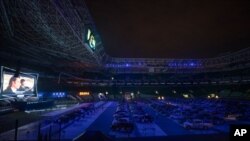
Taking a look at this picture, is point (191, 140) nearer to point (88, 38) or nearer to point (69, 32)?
point (88, 38)

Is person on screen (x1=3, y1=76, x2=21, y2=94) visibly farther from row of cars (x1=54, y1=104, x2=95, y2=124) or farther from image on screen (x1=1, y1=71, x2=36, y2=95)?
row of cars (x1=54, y1=104, x2=95, y2=124)

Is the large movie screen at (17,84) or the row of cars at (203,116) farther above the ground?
the large movie screen at (17,84)

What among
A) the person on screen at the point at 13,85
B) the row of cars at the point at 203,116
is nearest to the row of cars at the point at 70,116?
the person on screen at the point at 13,85

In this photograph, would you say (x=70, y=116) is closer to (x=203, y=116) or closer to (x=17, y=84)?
(x=17, y=84)

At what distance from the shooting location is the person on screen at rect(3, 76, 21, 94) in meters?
17.6

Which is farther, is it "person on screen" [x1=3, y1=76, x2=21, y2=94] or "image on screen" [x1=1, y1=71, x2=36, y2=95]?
"person on screen" [x1=3, y1=76, x2=21, y2=94]

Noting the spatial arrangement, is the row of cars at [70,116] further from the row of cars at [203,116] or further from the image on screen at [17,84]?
the row of cars at [203,116]

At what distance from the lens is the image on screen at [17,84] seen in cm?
1717

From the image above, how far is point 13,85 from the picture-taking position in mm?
18281

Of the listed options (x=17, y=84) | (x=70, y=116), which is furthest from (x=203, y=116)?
(x=17, y=84)

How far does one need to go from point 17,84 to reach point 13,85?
21.7 inches

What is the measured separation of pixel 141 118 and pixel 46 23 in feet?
38.0

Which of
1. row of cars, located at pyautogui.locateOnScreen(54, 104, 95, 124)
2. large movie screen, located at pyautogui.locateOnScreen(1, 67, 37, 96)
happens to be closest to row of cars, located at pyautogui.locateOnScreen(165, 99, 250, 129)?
row of cars, located at pyautogui.locateOnScreen(54, 104, 95, 124)

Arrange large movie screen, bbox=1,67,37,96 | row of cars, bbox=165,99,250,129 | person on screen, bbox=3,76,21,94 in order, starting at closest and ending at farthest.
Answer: large movie screen, bbox=1,67,37,96, person on screen, bbox=3,76,21,94, row of cars, bbox=165,99,250,129
